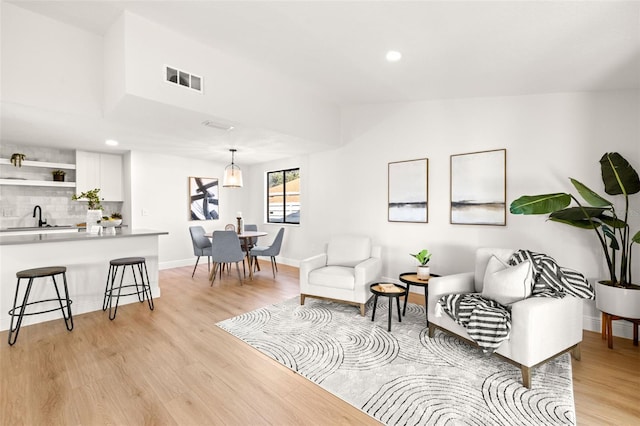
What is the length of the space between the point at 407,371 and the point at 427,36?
2.84m

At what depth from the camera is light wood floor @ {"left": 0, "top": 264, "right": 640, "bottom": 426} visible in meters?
1.85

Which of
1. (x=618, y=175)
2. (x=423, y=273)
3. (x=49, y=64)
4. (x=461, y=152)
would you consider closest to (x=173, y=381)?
(x=423, y=273)

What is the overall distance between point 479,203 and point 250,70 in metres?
3.33

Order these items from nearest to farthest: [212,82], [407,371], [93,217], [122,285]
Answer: [407,371] → [212,82] → [122,285] → [93,217]

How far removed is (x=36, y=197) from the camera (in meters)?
5.11

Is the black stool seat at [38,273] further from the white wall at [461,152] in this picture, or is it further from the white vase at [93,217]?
the white wall at [461,152]

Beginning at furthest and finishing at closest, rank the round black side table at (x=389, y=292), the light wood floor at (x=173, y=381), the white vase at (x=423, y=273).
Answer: the white vase at (x=423, y=273), the round black side table at (x=389, y=292), the light wood floor at (x=173, y=381)

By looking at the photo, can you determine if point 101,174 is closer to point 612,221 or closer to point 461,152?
point 461,152

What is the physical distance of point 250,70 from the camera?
11.8ft

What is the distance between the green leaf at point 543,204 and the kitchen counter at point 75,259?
449cm

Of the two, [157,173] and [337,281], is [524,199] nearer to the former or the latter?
[337,281]

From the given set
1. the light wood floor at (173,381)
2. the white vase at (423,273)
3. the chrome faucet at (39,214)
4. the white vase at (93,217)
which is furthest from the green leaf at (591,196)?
the chrome faucet at (39,214)

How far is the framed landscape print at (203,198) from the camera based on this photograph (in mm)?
6432

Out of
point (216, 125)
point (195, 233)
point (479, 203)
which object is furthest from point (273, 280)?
point (479, 203)
